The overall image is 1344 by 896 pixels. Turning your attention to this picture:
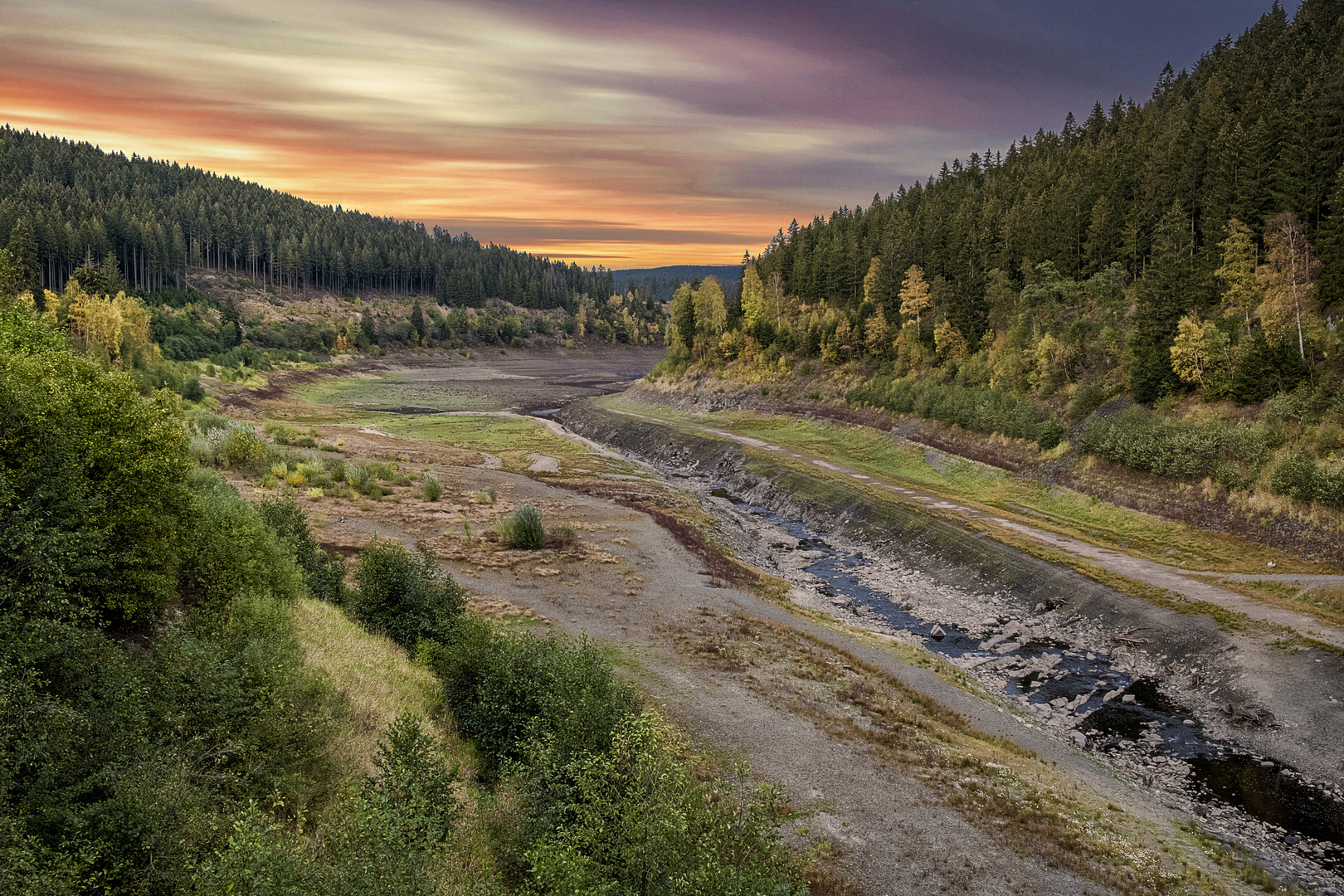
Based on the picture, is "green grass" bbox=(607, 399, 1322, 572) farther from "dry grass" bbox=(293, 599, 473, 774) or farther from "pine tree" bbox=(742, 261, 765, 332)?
"dry grass" bbox=(293, 599, 473, 774)

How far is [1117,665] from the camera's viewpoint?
1212 inches

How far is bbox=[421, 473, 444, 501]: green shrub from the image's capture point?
167 feet

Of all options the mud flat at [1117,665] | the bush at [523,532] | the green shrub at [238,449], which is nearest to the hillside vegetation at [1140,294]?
the mud flat at [1117,665]

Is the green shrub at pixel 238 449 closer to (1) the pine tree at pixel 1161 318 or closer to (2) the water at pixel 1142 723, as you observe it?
(2) the water at pixel 1142 723

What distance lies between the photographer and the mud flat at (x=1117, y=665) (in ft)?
69.8

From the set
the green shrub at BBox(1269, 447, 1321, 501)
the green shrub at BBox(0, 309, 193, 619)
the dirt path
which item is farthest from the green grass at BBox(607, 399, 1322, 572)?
the green shrub at BBox(0, 309, 193, 619)

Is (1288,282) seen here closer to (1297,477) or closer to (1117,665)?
(1297,477)

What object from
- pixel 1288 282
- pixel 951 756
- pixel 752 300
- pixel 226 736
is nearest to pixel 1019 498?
pixel 1288 282

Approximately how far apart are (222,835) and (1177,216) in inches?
3185

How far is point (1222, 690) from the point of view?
27.3m

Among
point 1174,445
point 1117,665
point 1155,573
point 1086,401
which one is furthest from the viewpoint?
point 1086,401

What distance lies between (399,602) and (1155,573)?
37.4 m

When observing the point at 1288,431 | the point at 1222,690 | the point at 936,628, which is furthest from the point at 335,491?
the point at 1288,431

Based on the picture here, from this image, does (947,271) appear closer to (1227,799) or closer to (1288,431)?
(1288,431)
